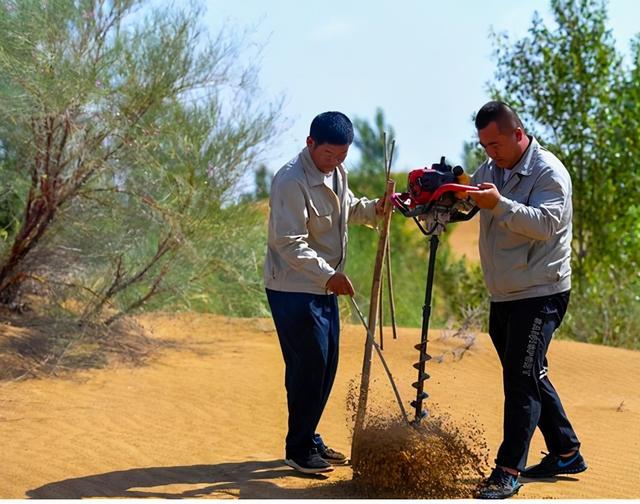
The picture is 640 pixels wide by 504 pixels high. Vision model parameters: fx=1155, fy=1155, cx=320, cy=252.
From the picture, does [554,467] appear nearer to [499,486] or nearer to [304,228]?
[499,486]

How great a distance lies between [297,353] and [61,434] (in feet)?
7.44

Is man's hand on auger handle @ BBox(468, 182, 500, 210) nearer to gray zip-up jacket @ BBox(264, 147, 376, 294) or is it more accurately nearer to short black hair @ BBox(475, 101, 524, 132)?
short black hair @ BBox(475, 101, 524, 132)

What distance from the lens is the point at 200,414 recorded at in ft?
27.7

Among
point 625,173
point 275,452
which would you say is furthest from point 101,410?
point 625,173

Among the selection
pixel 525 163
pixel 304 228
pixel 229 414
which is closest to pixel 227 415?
pixel 229 414

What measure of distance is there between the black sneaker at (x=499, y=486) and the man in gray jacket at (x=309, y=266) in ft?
3.24

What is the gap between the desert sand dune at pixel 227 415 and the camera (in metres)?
6.43

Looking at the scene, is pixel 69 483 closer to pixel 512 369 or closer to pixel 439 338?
pixel 512 369

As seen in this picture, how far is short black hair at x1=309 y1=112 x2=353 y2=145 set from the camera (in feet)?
20.0

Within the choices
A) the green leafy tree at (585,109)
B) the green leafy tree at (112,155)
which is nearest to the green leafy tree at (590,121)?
the green leafy tree at (585,109)

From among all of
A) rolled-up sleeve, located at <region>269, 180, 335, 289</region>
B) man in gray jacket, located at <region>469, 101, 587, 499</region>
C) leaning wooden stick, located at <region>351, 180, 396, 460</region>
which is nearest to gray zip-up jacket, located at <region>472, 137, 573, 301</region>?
man in gray jacket, located at <region>469, 101, 587, 499</region>

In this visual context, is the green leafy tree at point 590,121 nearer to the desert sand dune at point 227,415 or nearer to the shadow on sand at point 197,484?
the desert sand dune at point 227,415

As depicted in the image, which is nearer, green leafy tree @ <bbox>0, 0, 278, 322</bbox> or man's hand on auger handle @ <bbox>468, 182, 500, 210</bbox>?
man's hand on auger handle @ <bbox>468, 182, 500, 210</bbox>

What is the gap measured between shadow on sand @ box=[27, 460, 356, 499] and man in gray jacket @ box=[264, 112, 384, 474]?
0.23 meters
